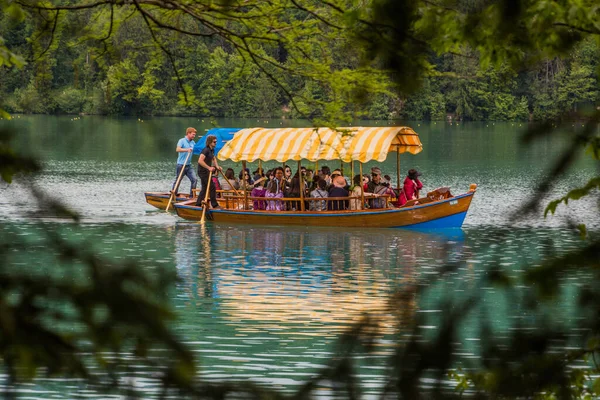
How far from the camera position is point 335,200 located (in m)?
27.0

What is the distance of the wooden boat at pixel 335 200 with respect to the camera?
26.3 m

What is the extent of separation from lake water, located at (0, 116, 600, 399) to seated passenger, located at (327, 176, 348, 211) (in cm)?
66

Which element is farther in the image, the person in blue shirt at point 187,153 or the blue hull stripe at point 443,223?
the person in blue shirt at point 187,153

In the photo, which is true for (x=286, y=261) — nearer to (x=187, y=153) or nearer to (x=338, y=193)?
(x=338, y=193)

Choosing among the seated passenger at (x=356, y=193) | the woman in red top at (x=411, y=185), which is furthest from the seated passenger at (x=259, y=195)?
the woman in red top at (x=411, y=185)

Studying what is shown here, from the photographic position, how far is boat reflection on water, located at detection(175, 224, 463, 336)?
52.6 feet

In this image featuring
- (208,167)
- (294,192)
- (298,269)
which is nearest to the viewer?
(298,269)

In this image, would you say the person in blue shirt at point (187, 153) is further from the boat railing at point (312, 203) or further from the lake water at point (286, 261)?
the boat railing at point (312, 203)

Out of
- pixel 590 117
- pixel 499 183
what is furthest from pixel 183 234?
pixel 590 117

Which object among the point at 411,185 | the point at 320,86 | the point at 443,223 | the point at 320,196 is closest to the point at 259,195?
the point at 320,196

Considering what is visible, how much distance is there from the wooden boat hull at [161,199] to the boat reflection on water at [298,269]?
113 inches

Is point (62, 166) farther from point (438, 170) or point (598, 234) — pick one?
point (598, 234)

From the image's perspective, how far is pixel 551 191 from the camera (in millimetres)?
4066

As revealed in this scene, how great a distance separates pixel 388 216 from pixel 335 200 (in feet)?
4.30
